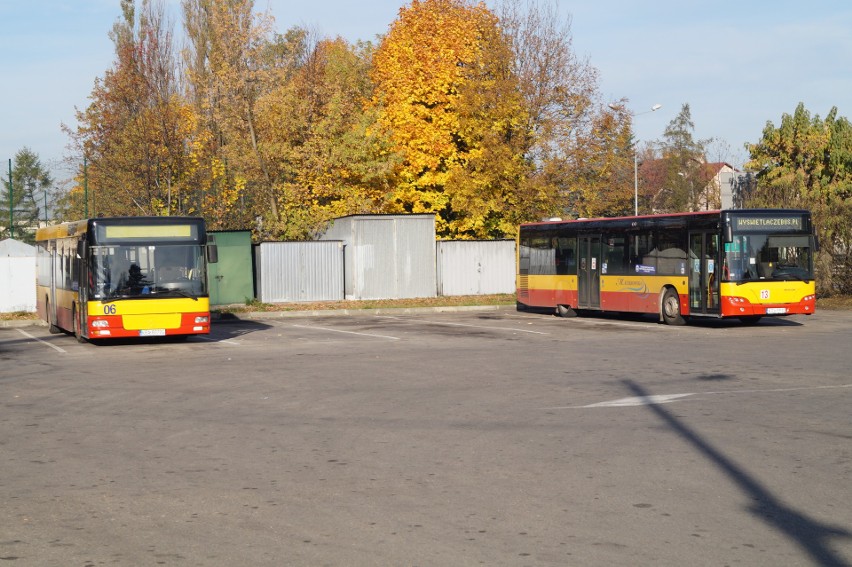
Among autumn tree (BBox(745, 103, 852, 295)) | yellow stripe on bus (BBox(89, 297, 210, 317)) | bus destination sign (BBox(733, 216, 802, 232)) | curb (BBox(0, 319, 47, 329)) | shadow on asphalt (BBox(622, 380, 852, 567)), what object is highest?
autumn tree (BBox(745, 103, 852, 295))

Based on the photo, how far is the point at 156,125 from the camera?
1703 inches

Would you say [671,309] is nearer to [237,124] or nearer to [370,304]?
[370,304]

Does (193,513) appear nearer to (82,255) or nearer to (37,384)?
(37,384)

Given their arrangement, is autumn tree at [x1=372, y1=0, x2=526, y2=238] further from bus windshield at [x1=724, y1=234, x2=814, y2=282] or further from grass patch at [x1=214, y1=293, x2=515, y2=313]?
bus windshield at [x1=724, y1=234, x2=814, y2=282]

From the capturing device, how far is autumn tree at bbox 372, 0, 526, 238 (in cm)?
4575

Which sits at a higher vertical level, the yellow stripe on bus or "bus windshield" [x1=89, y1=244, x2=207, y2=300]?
"bus windshield" [x1=89, y1=244, x2=207, y2=300]

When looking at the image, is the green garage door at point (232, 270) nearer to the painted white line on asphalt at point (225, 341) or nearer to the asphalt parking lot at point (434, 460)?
the painted white line on asphalt at point (225, 341)

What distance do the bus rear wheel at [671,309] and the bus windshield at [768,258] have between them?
214cm

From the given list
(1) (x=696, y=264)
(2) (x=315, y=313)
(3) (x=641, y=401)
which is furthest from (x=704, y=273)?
(3) (x=641, y=401)

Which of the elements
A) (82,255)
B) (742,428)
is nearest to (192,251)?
(82,255)

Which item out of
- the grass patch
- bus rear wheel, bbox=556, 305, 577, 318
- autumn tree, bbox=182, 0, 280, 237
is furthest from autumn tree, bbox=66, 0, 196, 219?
bus rear wheel, bbox=556, 305, 577, 318

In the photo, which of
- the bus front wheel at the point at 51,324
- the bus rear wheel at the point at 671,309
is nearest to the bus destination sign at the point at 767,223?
the bus rear wheel at the point at 671,309

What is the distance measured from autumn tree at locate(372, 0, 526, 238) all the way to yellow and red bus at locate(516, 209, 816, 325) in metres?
13.2

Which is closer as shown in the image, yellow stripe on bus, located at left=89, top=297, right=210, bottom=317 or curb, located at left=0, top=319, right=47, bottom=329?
yellow stripe on bus, located at left=89, top=297, right=210, bottom=317
